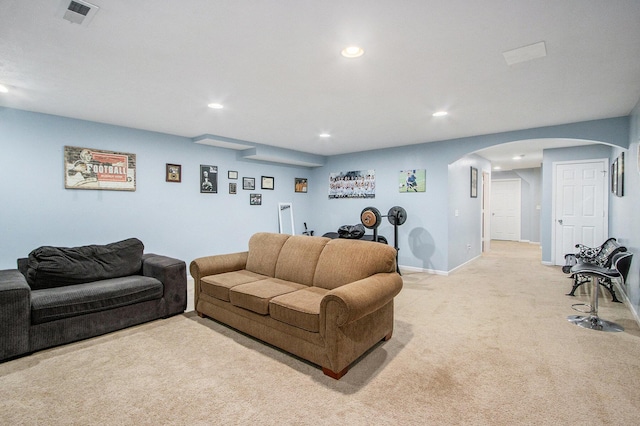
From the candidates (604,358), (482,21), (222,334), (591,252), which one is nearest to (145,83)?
(222,334)

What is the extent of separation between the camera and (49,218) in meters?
3.74

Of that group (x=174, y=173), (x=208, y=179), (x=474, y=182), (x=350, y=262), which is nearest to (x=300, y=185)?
(x=208, y=179)

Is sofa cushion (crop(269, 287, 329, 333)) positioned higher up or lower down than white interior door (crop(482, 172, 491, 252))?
lower down

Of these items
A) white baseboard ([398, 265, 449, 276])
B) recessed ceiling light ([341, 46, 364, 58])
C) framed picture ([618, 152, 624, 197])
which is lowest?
white baseboard ([398, 265, 449, 276])

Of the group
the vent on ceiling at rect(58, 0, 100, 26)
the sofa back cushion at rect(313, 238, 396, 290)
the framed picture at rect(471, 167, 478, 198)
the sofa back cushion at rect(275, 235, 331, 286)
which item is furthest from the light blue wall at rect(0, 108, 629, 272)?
the sofa back cushion at rect(313, 238, 396, 290)

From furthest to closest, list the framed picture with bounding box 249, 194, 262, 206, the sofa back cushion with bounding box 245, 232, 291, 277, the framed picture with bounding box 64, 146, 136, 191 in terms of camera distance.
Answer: the framed picture with bounding box 249, 194, 262, 206 < the framed picture with bounding box 64, 146, 136, 191 < the sofa back cushion with bounding box 245, 232, 291, 277

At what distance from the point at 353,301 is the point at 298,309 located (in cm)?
48

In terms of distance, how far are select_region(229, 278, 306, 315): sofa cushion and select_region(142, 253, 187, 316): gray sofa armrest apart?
2.93 feet

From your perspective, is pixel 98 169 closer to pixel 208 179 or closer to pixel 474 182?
pixel 208 179

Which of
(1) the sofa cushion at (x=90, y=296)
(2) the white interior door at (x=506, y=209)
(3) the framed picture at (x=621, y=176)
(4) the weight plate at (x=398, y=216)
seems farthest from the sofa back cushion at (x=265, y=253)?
(2) the white interior door at (x=506, y=209)

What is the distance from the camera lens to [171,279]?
11.2ft

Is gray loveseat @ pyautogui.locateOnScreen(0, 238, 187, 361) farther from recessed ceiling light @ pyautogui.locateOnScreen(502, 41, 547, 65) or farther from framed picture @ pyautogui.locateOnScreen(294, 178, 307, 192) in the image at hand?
framed picture @ pyautogui.locateOnScreen(294, 178, 307, 192)

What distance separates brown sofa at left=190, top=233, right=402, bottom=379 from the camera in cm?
220

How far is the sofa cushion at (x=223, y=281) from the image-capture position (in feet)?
10.1
